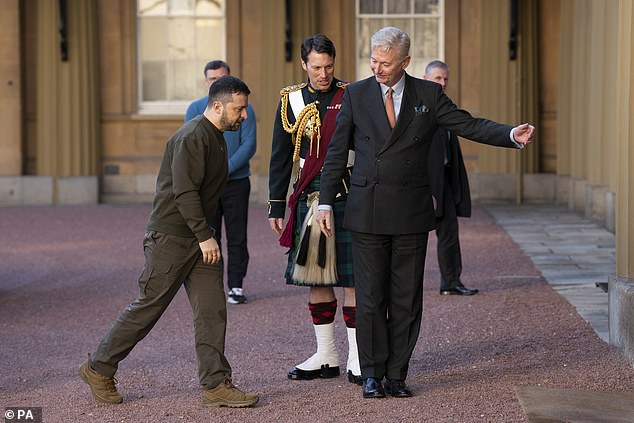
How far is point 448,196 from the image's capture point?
10.2 meters

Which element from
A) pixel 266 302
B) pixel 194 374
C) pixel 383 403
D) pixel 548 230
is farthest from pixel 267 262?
pixel 383 403

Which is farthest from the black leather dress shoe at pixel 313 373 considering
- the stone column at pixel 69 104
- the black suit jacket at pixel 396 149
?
the stone column at pixel 69 104

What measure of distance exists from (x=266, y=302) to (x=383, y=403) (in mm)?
3833

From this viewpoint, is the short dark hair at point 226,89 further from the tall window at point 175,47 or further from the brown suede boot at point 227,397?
the tall window at point 175,47

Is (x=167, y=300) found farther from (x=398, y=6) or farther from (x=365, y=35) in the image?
(x=398, y=6)

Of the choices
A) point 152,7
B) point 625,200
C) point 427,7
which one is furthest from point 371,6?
point 625,200

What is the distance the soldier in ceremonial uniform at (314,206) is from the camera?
6.92 m

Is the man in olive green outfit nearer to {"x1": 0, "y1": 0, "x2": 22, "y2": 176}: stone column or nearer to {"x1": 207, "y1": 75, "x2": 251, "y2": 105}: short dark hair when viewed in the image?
{"x1": 207, "y1": 75, "x2": 251, "y2": 105}: short dark hair

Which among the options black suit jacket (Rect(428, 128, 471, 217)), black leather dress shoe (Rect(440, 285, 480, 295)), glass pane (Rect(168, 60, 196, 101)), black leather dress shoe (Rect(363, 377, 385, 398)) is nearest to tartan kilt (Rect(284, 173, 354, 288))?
black leather dress shoe (Rect(363, 377, 385, 398))

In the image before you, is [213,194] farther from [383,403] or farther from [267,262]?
[267,262]

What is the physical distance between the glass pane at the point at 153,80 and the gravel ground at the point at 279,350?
7969 mm

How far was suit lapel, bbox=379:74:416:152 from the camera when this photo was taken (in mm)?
6480

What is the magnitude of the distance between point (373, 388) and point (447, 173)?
151 inches

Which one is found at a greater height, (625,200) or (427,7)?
(427,7)
